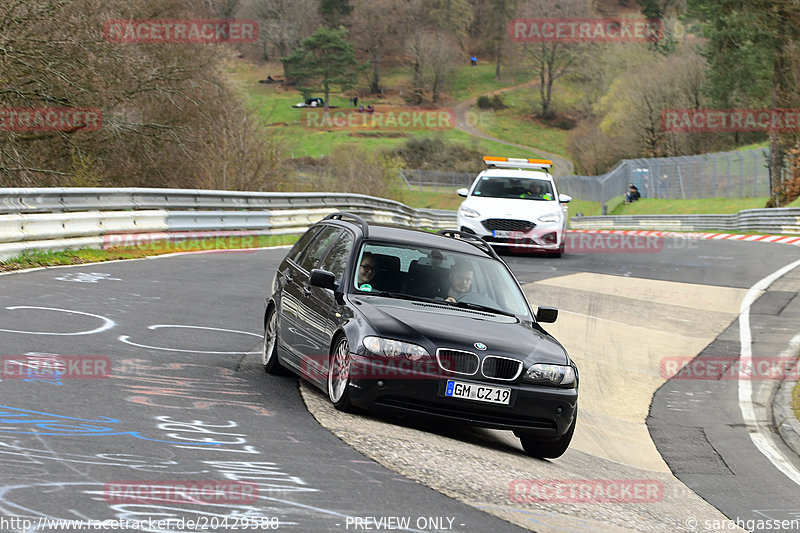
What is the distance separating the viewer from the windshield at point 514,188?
24.1m

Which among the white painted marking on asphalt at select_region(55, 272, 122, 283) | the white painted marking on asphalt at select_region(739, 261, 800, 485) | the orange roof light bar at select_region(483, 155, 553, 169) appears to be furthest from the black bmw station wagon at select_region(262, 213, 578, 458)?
the orange roof light bar at select_region(483, 155, 553, 169)

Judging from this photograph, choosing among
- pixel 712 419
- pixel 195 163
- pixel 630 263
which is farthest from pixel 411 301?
pixel 195 163

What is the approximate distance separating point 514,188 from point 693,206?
119 ft

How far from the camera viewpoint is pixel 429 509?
18.1 ft

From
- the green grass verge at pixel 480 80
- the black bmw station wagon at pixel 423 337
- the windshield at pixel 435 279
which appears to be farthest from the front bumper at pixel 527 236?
the green grass verge at pixel 480 80

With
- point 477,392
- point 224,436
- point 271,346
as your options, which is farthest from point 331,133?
point 224,436

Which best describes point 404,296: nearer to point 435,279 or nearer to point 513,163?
point 435,279

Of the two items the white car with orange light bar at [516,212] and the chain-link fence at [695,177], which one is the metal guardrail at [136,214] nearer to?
the white car with orange light bar at [516,212]

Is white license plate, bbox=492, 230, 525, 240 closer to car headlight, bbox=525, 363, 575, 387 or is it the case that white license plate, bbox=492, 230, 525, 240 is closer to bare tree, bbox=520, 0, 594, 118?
car headlight, bbox=525, 363, 575, 387

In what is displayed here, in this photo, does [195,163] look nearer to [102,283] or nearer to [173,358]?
[102,283]

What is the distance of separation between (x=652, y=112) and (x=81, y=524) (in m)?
82.3

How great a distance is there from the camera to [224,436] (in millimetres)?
6699

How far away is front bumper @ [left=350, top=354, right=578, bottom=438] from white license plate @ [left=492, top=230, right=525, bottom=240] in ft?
50.6

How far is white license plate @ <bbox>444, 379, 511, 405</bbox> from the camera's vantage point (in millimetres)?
7430
